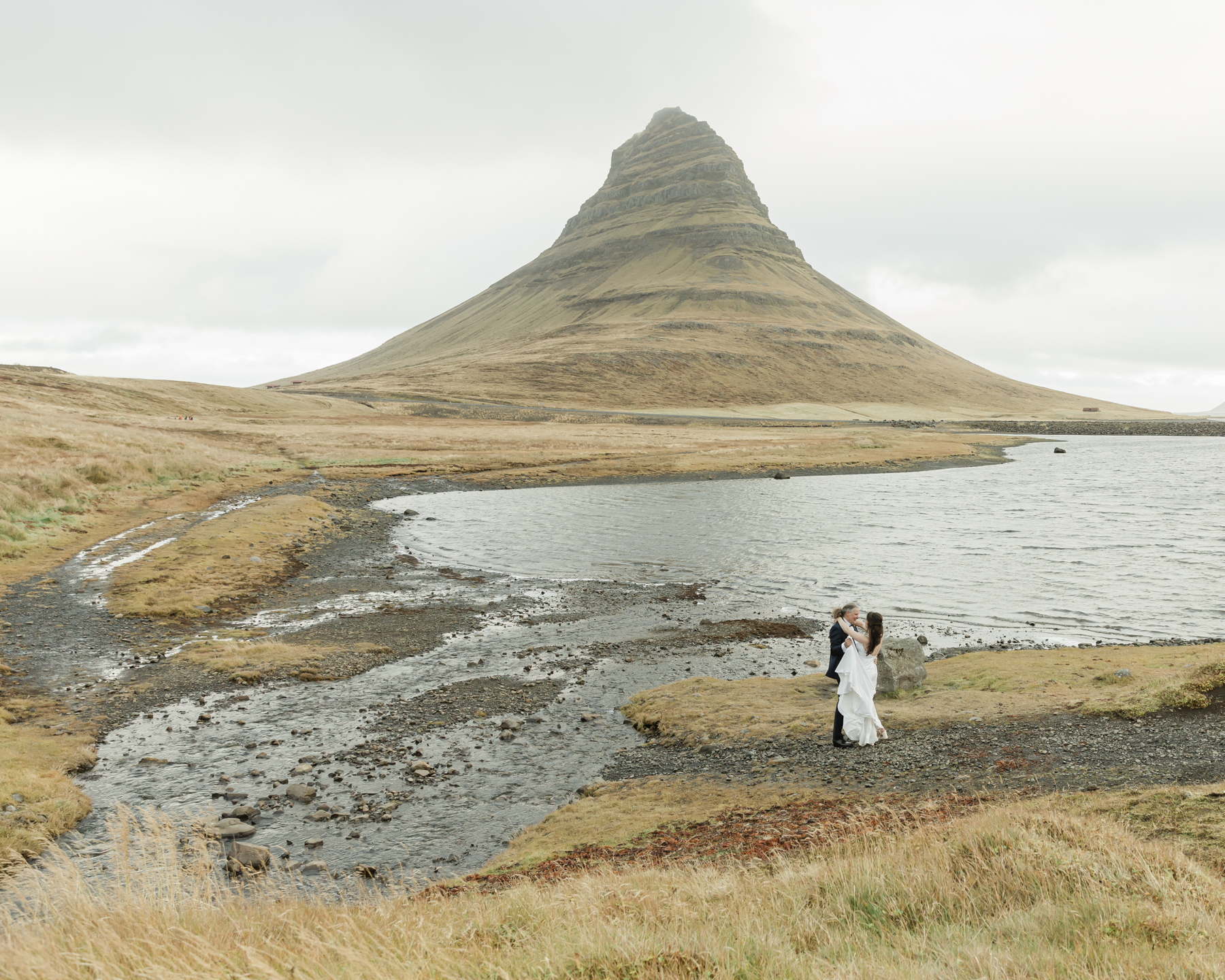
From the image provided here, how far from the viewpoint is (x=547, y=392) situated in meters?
192

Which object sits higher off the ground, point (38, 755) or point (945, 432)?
point (945, 432)

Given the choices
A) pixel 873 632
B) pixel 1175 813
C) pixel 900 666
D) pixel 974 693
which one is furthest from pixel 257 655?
pixel 1175 813

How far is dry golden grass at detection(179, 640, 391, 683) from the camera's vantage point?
19.1 m

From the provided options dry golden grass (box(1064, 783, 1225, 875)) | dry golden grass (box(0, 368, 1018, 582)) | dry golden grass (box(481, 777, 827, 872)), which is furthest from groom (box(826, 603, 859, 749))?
dry golden grass (box(0, 368, 1018, 582))

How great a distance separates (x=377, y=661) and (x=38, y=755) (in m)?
7.73

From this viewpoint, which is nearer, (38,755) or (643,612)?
(38,755)

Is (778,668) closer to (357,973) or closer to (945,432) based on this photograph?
(357,973)

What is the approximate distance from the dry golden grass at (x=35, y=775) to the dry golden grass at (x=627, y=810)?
5955 mm

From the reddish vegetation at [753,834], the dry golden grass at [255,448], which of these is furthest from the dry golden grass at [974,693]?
the dry golden grass at [255,448]

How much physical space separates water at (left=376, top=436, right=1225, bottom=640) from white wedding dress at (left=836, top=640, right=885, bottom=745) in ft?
37.8

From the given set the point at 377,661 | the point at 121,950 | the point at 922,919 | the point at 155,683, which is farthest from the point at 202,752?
the point at 922,919

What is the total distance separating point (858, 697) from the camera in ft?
46.3

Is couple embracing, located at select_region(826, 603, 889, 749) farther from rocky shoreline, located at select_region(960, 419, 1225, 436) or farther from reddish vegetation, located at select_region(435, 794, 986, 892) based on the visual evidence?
rocky shoreline, located at select_region(960, 419, 1225, 436)

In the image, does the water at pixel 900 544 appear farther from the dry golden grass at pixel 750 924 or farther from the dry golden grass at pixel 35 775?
the dry golden grass at pixel 35 775
